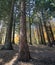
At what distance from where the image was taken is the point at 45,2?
91.0 feet

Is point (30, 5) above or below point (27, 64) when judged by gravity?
above

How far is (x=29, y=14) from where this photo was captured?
105ft

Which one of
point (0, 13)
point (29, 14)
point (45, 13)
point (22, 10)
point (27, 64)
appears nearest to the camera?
point (27, 64)

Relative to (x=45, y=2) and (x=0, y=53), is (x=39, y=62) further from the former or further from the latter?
(x=45, y=2)

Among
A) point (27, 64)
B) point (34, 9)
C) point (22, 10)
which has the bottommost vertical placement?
point (27, 64)

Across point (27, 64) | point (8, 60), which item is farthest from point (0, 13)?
point (27, 64)

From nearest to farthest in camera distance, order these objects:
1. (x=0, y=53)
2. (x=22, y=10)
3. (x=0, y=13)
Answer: (x=22, y=10)
(x=0, y=53)
(x=0, y=13)

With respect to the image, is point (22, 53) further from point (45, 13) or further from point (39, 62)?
point (45, 13)

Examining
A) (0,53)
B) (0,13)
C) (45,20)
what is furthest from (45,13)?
(0,53)

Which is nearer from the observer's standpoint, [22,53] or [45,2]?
[22,53]

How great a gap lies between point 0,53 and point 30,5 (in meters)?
14.9

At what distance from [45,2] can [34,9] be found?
3.91 metres

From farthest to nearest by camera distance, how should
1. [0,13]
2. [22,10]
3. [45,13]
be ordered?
[45,13]
[0,13]
[22,10]

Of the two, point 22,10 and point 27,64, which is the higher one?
point 22,10
